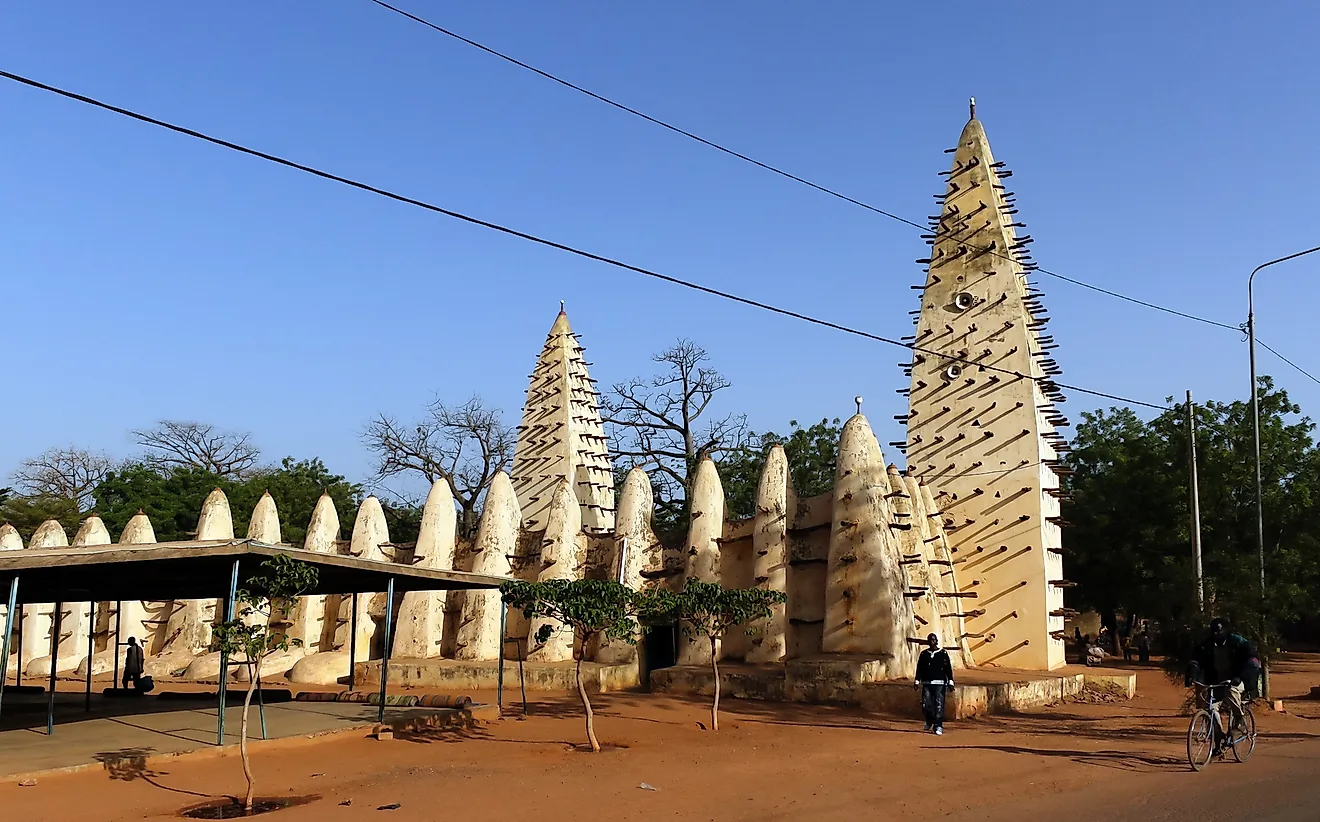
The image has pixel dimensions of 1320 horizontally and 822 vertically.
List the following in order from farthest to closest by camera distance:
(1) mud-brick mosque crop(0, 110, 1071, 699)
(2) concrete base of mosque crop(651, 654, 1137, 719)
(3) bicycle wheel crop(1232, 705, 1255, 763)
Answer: (1) mud-brick mosque crop(0, 110, 1071, 699) → (2) concrete base of mosque crop(651, 654, 1137, 719) → (3) bicycle wheel crop(1232, 705, 1255, 763)

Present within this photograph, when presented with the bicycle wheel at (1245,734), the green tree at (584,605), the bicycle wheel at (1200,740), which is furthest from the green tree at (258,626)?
the bicycle wheel at (1245,734)

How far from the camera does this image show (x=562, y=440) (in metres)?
33.4

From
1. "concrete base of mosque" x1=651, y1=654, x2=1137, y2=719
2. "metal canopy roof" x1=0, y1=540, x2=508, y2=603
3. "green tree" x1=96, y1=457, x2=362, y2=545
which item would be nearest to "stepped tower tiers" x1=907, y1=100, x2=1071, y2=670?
"concrete base of mosque" x1=651, y1=654, x2=1137, y2=719

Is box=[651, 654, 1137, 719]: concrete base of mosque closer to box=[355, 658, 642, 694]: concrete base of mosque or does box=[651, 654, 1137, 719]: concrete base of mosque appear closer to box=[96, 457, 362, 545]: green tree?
box=[355, 658, 642, 694]: concrete base of mosque

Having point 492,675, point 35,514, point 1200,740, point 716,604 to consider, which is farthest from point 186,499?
point 1200,740

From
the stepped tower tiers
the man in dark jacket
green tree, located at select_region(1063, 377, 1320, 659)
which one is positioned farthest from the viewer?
green tree, located at select_region(1063, 377, 1320, 659)

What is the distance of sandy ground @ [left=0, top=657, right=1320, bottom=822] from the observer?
1009 centimetres

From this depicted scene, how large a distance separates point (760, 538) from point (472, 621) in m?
7.25

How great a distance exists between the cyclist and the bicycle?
0.10 metres

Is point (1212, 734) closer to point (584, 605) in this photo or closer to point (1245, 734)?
point (1245, 734)

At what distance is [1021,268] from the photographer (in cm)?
2436

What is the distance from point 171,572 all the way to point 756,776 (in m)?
8.80

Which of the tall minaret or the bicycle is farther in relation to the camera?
the tall minaret

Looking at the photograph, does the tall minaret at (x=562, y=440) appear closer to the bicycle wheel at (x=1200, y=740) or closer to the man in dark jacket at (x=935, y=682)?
the man in dark jacket at (x=935, y=682)
